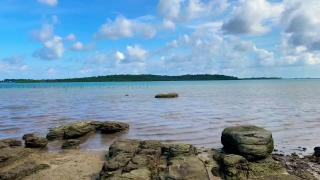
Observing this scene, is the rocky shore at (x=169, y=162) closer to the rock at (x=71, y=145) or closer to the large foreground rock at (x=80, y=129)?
the rock at (x=71, y=145)

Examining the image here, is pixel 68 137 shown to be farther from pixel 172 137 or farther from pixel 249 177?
pixel 249 177

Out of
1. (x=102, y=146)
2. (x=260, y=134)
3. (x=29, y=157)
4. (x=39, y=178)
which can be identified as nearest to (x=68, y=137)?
(x=102, y=146)

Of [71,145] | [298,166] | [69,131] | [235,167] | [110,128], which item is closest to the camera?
[235,167]

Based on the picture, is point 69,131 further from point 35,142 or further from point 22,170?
point 22,170

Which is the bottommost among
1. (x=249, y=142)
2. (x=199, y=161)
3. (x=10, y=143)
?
(x=10, y=143)

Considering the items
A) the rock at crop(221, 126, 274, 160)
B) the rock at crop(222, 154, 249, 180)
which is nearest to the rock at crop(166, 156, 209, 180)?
the rock at crop(222, 154, 249, 180)

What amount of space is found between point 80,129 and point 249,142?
12236mm

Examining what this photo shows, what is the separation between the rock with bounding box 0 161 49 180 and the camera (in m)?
15.2

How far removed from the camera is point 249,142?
17000 mm

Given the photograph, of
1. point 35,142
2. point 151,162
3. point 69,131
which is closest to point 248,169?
point 151,162

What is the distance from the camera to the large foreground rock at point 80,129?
2461cm

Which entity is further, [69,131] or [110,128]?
[110,128]

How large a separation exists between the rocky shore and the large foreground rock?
411 cm

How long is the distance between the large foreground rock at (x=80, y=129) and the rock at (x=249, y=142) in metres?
10.6
